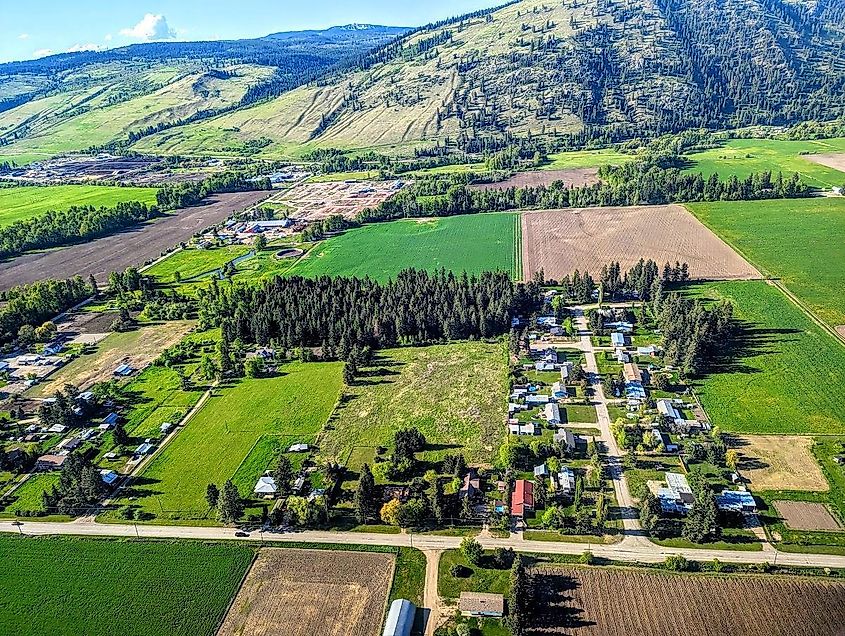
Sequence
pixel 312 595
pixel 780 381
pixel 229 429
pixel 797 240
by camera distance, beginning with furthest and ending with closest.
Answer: pixel 797 240 → pixel 780 381 → pixel 229 429 → pixel 312 595

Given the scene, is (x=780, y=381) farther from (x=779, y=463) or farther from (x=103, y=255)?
(x=103, y=255)

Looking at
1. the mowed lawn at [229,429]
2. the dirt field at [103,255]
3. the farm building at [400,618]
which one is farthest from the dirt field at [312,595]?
the dirt field at [103,255]

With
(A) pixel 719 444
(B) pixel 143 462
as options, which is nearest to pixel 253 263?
(B) pixel 143 462

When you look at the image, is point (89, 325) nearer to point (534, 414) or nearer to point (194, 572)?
point (194, 572)

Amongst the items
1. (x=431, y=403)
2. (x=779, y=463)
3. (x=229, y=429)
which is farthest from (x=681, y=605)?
(x=229, y=429)

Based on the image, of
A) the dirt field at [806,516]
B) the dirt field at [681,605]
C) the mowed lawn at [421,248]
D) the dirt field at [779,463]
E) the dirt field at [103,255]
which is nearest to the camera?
the dirt field at [681,605]

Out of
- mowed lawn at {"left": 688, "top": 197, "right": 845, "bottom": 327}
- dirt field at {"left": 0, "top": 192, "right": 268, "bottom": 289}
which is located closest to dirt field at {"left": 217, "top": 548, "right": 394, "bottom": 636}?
mowed lawn at {"left": 688, "top": 197, "right": 845, "bottom": 327}

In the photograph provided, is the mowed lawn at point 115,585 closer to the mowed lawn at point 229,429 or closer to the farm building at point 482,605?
the mowed lawn at point 229,429
